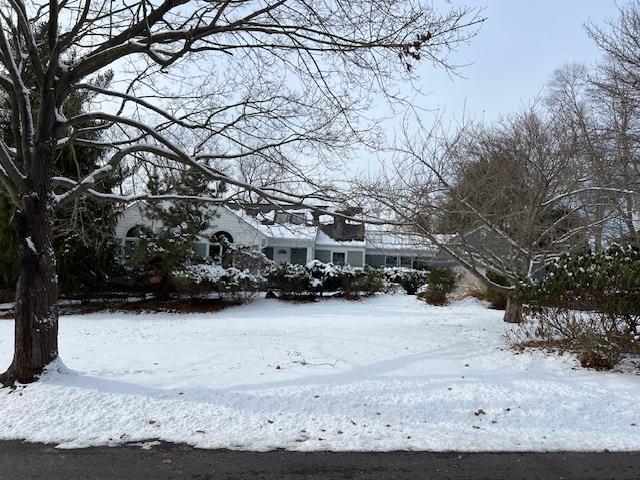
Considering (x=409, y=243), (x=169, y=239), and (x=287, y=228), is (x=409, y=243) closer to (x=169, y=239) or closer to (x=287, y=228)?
(x=287, y=228)

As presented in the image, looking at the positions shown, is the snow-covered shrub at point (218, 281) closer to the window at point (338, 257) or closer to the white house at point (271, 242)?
the white house at point (271, 242)

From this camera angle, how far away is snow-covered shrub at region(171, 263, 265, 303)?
1753 centimetres

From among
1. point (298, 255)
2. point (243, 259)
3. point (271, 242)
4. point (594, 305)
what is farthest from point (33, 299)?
point (298, 255)

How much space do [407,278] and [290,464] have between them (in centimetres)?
1990

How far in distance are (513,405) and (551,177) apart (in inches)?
253

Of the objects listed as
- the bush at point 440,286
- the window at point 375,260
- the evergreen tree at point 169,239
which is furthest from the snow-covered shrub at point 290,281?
the window at point 375,260

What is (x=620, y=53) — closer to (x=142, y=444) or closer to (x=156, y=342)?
(x=156, y=342)

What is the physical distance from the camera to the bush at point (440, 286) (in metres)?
19.6

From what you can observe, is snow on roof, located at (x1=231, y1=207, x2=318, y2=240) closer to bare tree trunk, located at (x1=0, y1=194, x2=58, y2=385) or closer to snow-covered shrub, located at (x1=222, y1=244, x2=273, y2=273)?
snow-covered shrub, located at (x1=222, y1=244, x2=273, y2=273)

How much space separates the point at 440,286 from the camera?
774 inches

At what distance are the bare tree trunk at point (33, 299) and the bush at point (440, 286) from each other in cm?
1489

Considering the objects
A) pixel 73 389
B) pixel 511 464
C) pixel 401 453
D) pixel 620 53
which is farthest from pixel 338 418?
pixel 620 53

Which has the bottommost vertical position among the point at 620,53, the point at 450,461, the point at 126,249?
the point at 450,461

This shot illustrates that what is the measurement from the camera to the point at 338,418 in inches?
220
